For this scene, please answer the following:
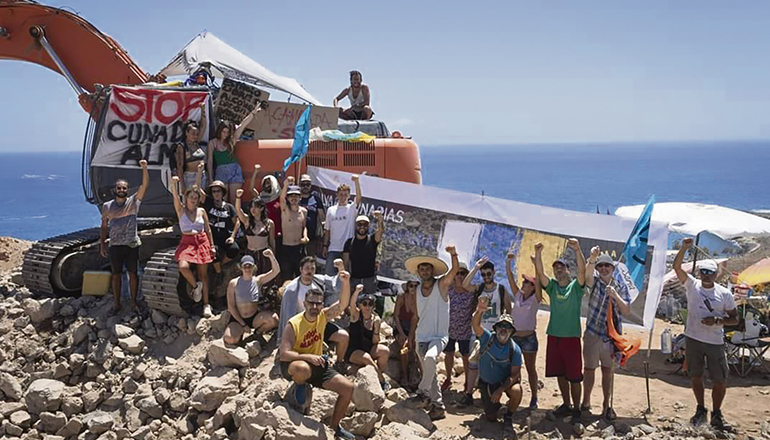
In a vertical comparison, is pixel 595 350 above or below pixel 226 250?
below

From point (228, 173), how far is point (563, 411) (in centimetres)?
587

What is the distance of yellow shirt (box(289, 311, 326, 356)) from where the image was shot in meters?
7.30

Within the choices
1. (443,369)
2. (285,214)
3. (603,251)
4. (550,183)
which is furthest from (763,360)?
(550,183)

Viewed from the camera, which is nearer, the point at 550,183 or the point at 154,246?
the point at 154,246

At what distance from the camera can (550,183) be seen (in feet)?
277

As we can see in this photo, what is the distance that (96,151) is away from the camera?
10.7m

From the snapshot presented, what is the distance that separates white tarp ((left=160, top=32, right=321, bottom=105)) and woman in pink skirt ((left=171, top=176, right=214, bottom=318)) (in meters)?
4.54

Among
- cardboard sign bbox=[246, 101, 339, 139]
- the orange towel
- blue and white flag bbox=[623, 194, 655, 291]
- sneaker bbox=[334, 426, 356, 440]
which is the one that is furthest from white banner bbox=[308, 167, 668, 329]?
sneaker bbox=[334, 426, 356, 440]

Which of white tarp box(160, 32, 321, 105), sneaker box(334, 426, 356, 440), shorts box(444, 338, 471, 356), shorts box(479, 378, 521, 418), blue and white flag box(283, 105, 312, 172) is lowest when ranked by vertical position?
sneaker box(334, 426, 356, 440)

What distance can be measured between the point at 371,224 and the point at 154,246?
3.31 m

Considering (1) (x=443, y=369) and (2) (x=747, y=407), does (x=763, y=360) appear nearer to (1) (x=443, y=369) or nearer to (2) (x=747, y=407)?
(2) (x=747, y=407)

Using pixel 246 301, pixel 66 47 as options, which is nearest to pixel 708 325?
pixel 246 301

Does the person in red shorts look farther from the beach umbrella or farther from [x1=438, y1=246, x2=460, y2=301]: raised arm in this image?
the beach umbrella

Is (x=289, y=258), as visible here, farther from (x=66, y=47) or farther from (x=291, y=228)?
(x=66, y=47)
